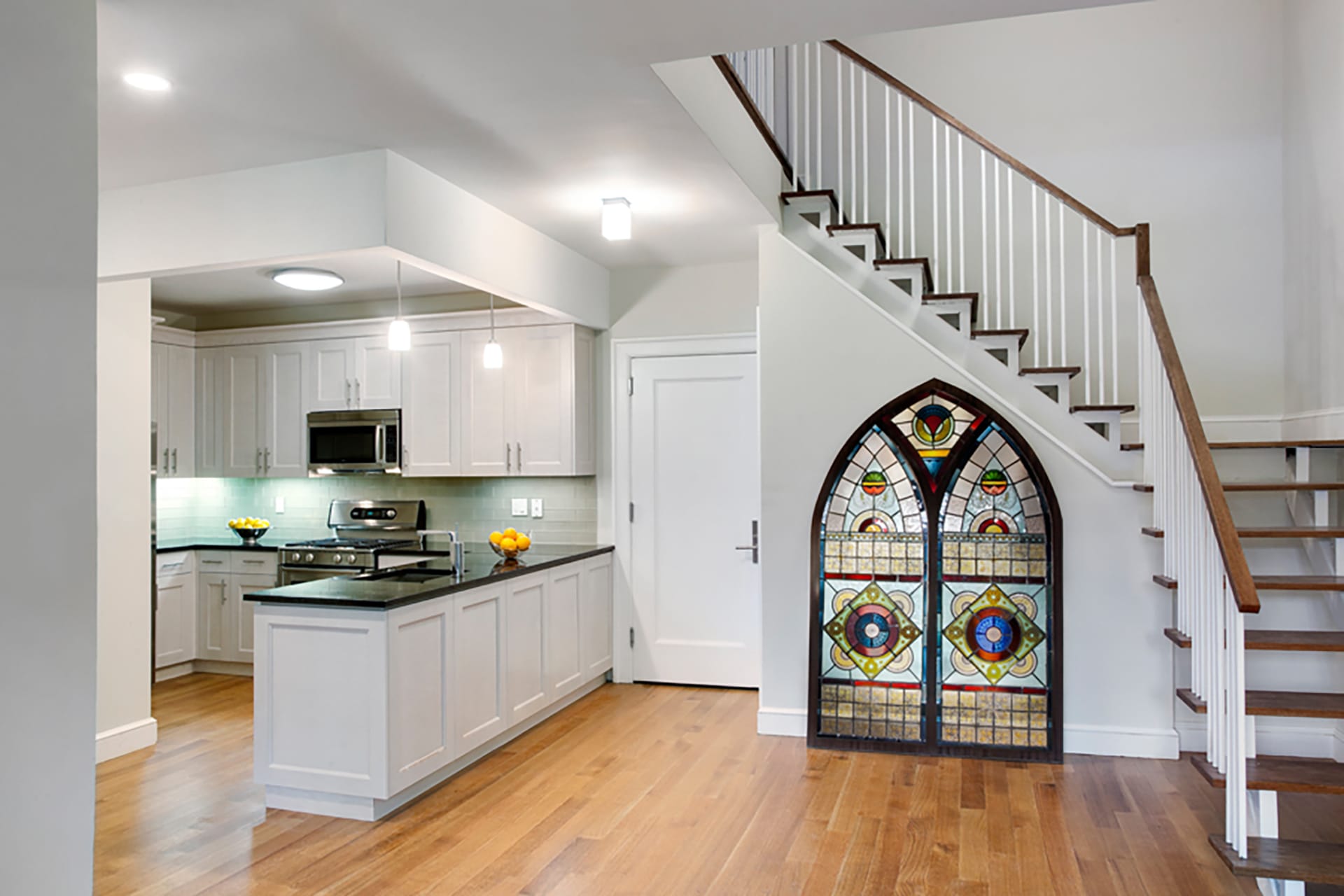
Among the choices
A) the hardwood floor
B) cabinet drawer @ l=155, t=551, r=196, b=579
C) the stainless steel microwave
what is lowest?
the hardwood floor

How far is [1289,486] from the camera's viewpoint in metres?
3.75

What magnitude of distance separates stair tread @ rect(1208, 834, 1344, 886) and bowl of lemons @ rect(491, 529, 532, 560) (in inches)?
130

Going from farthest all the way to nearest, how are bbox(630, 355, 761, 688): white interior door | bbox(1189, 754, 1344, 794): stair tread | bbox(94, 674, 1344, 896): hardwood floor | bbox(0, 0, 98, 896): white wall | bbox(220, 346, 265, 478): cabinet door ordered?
1. bbox(220, 346, 265, 478): cabinet door
2. bbox(630, 355, 761, 688): white interior door
3. bbox(94, 674, 1344, 896): hardwood floor
4. bbox(1189, 754, 1344, 794): stair tread
5. bbox(0, 0, 98, 896): white wall

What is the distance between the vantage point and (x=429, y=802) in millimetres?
3744

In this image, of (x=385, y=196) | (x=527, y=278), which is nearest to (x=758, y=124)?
(x=527, y=278)

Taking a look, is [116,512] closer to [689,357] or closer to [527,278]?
[527,278]

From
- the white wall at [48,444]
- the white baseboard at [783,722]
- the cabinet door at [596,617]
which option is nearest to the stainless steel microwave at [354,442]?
the cabinet door at [596,617]

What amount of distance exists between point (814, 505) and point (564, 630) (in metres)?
1.58

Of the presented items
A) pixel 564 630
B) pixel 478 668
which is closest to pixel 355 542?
pixel 564 630

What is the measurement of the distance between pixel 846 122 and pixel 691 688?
3.67 metres

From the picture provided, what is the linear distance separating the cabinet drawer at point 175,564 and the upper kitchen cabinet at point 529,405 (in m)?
2.04

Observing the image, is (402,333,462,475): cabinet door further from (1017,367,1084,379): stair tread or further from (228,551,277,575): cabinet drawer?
(1017,367,1084,379): stair tread

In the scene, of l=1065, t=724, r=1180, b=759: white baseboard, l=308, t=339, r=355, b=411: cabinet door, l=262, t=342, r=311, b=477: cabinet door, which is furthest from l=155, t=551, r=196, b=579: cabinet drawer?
l=1065, t=724, r=1180, b=759: white baseboard

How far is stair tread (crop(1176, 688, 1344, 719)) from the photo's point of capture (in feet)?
9.58
